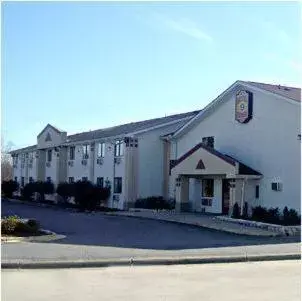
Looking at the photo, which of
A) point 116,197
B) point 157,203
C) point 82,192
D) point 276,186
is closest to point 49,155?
point 82,192

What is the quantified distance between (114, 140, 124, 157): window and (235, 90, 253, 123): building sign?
29.2ft

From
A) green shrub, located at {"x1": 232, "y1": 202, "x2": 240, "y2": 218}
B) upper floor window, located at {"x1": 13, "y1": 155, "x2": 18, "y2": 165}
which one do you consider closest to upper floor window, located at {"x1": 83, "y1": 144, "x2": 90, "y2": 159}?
green shrub, located at {"x1": 232, "y1": 202, "x2": 240, "y2": 218}

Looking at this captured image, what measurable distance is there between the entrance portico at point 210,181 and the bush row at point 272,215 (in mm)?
834

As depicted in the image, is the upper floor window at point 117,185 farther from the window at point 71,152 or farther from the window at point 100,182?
the window at point 71,152

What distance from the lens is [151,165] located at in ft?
116

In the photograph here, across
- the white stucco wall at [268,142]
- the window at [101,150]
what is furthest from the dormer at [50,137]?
the white stucco wall at [268,142]

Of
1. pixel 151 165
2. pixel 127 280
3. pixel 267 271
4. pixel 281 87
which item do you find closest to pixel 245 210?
pixel 281 87

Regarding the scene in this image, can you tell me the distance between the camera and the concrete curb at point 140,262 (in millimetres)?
12031

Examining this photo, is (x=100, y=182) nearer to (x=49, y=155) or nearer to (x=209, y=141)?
(x=209, y=141)

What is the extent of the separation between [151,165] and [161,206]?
11.6 ft

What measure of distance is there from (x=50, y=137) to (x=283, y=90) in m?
24.4

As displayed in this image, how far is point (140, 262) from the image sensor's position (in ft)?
42.4

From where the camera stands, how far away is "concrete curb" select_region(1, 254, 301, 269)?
12031 mm

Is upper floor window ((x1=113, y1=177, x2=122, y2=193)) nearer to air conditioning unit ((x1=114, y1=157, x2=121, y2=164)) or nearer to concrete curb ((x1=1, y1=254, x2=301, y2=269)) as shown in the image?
air conditioning unit ((x1=114, y1=157, x2=121, y2=164))
